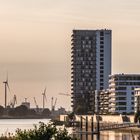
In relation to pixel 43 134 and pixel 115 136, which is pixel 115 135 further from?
pixel 43 134

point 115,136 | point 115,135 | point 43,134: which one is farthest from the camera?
point 115,135

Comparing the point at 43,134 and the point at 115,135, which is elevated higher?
the point at 115,135

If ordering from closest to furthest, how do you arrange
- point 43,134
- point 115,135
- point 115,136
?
point 43,134 < point 115,136 < point 115,135

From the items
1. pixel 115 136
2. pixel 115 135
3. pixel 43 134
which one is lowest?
pixel 43 134

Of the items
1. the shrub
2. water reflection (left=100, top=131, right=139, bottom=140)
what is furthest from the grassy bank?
water reflection (left=100, top=131, right=139, bottom=140)

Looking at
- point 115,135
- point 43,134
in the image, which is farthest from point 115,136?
point 43,134

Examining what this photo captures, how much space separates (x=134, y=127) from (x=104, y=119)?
4723 centimetres

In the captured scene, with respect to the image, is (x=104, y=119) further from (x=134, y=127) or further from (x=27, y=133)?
(x=27, y=133)

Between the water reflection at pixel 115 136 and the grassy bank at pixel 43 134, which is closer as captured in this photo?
the grassy bank at pixel 43 134

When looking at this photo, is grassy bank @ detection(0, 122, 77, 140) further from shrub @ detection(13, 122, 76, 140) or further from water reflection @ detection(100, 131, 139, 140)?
water reflection @ detection(100, 131, 139, 140)

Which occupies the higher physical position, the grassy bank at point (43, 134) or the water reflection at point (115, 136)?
the water reflection at point (115, 136)

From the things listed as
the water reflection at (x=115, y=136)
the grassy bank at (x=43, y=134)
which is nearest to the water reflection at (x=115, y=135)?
the water reflection at (x=115, y=136)

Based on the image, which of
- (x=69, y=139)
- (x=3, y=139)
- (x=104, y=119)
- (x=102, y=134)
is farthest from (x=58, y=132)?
(x=104, y=119)

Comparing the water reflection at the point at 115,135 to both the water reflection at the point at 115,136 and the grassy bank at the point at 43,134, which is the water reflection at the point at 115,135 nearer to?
the water reflection at the point at 115,136
